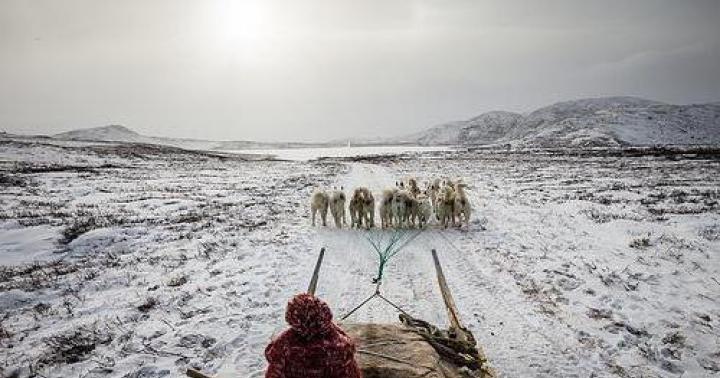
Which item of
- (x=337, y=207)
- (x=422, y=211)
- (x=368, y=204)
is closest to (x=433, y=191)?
(x=422, y=211)

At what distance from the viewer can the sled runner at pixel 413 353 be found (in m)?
3.88

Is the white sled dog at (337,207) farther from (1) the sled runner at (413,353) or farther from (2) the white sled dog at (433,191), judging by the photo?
(1) the sled runner at (413,353)

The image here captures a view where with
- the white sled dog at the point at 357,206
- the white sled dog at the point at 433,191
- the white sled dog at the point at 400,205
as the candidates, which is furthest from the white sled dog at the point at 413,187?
the white sled dog at the point at 357,206

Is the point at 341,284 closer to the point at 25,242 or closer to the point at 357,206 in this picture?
the point at 357,206

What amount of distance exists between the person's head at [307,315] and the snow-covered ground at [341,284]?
2.98 m

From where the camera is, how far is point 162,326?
21.8 feet

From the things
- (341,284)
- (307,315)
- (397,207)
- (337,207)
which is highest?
(307,315)

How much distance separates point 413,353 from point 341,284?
14.4ft

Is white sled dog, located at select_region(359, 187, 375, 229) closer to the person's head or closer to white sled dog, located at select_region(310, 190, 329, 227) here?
white sled dog, located at select_region(310, 190, 329, 227)

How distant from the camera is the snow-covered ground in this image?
5.76m

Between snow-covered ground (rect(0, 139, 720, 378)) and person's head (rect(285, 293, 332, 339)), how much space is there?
298 cm

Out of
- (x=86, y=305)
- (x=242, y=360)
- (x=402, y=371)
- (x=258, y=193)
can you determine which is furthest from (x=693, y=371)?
(x=258, y=193)

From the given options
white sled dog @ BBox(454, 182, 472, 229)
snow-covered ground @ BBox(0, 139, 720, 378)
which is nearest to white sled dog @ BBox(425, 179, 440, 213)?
snow-covered ground @ BBox(0, 139, 720, 378)

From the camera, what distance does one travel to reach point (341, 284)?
841 cm
